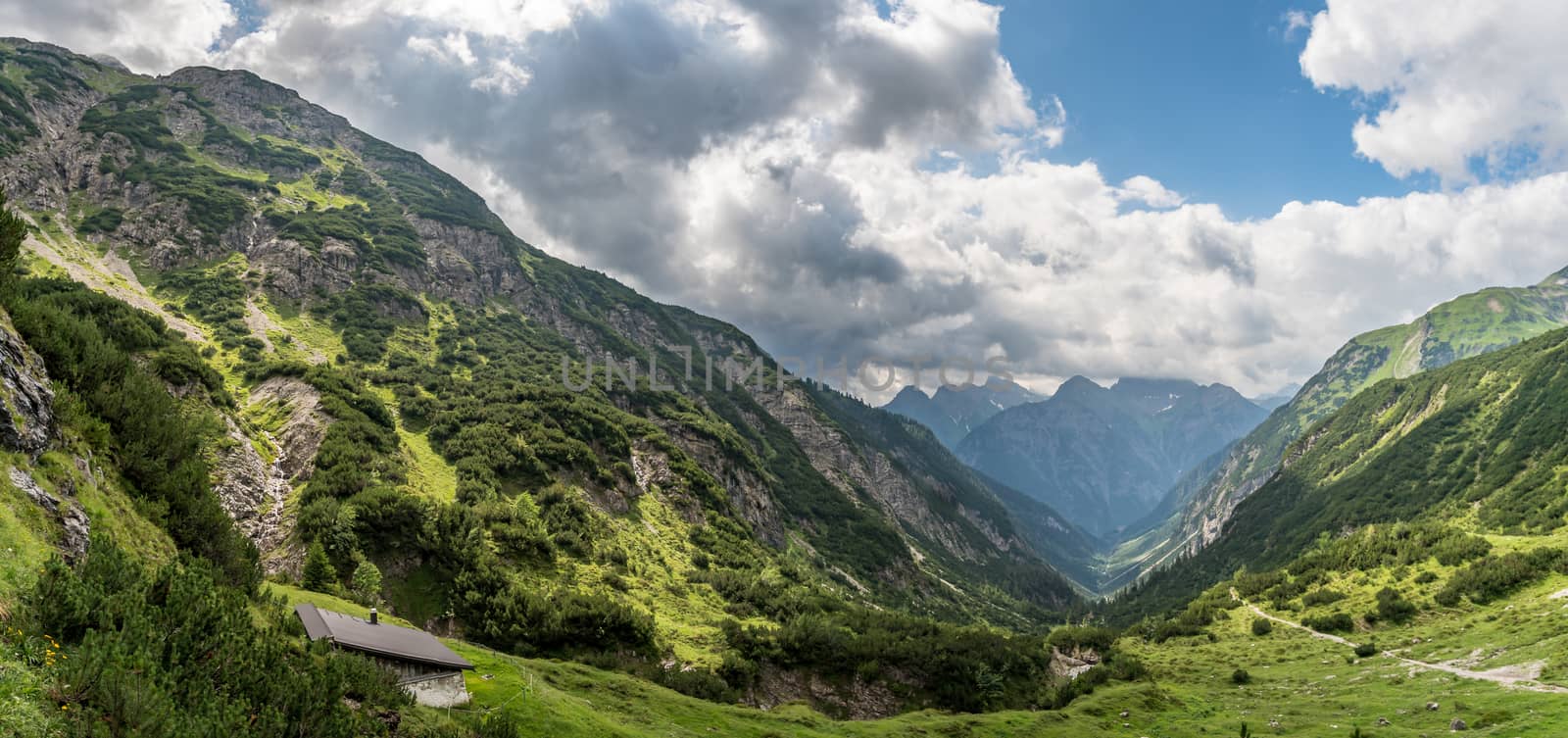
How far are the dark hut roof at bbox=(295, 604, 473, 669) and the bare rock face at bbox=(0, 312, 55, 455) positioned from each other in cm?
1277

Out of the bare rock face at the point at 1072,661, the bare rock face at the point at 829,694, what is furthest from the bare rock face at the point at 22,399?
the bare rock face at the point at 1072,661

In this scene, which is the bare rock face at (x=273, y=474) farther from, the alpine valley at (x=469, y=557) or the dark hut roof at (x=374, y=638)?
the dark hut roof at (x=374, y=638)

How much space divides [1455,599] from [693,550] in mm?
110993

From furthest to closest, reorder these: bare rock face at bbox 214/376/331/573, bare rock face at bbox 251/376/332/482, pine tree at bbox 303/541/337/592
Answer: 1. bare rock face at bbox 251/376/332/482
2. bare rock face at bbox 214/376/331/573
3. pine tree at bbox 303/541/337/592

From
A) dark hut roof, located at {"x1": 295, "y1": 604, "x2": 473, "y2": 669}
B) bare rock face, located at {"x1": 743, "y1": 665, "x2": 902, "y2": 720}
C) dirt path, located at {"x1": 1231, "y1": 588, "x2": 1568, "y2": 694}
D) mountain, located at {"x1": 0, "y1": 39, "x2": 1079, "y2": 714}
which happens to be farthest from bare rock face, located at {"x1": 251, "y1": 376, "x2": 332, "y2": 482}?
dirt path, located at {"x1": 1231, "y1": 588, "x2": 1568, "y2": 694}

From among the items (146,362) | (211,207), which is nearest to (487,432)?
(146,362)

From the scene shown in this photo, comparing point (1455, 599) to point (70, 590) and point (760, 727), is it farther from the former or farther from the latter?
point (70, 590)

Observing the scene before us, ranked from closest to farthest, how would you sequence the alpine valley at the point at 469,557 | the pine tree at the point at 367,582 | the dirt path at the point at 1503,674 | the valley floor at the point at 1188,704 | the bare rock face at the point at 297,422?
the alpine valley at the point at 469,557
the valley floor at the point at 1188,704
the dirt path at the point at 1503,674
the pine tree at the point at 367,582
the bare rock face at the point at 297,422

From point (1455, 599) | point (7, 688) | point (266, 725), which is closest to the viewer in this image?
point (7, 688)

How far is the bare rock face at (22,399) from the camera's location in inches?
945

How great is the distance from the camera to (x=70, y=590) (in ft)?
53.9

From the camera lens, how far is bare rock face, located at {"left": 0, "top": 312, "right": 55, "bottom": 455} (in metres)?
24.0

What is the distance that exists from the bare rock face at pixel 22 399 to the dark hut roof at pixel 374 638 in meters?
12.8

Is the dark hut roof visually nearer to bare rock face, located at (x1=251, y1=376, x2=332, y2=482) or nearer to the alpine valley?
the alpine valley
